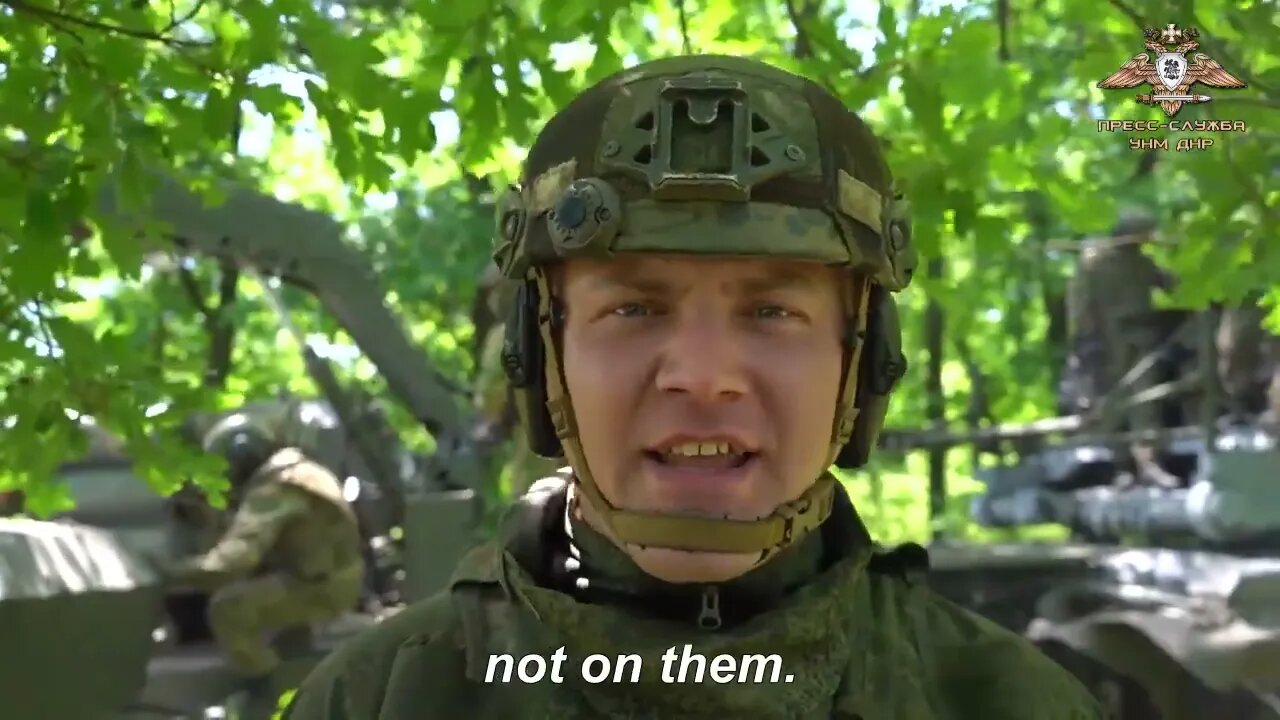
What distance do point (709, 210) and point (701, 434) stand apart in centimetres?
31

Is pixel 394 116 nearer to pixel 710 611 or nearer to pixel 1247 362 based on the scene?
pixel 710 611

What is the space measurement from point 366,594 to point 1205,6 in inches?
236

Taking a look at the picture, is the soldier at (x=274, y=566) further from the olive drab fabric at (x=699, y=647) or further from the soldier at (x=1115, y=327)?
the olive drab fabric at (x=699, y=647)

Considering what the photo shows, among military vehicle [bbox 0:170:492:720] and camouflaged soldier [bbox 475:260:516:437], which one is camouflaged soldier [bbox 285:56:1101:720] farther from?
camouflaged soldier [bbox 475:260:516:437]

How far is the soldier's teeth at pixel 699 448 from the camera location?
5.55 feet

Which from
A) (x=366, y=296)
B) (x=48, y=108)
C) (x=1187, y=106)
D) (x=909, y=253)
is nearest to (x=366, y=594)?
(x=366, y=296)

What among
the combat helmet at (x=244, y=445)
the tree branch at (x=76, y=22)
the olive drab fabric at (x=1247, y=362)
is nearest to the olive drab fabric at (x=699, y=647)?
the tree branch at (x=76, y=22)

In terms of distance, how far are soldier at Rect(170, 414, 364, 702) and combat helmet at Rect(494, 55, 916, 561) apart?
477 centimetres

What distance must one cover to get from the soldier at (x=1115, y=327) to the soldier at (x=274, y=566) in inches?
183

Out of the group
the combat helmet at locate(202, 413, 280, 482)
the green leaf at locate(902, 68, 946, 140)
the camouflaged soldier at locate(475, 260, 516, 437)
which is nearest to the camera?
the green leaf at locate(902, 68, 946, 140)

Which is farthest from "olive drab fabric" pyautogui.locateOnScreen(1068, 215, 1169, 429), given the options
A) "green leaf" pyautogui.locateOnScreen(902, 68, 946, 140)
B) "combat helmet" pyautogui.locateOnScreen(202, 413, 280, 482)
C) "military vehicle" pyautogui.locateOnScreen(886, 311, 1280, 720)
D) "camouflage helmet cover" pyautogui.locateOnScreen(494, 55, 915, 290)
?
"camouflage helmet cover" pyautogui.locateOnScreen(494, 55, 915, 290)

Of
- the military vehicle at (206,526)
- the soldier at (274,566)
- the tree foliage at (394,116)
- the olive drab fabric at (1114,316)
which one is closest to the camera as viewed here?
the tree foliage at (394,116)

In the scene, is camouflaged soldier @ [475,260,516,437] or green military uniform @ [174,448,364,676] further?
green military uniform @ [174,448,364,676]

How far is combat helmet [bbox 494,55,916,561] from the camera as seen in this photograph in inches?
67.2
